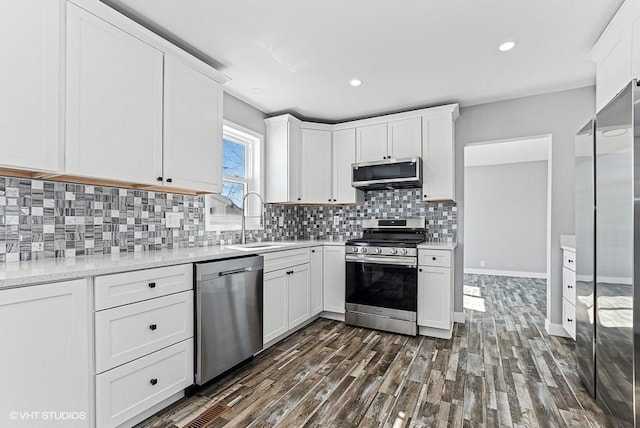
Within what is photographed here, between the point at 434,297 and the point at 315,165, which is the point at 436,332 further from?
the point at 315,165

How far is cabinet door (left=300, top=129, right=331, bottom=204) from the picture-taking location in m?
3.85

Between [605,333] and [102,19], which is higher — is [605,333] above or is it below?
below

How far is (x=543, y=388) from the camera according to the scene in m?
2.13

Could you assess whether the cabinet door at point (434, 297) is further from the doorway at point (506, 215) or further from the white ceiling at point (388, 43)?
the doorway at point (506, 215)

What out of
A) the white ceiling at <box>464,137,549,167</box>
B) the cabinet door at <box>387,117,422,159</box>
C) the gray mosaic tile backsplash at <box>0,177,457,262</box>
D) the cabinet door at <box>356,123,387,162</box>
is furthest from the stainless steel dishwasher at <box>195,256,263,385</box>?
the white ceiling at <box>464,137,549,167</box>

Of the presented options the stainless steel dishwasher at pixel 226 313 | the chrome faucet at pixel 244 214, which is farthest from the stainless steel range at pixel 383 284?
the stainless steel dishwasher at pixel 226 313

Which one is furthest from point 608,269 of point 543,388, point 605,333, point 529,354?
point 529,354

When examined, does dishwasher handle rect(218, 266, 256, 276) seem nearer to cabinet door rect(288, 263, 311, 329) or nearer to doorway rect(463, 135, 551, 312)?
cabinet door rect(288, 263, 311, 329)

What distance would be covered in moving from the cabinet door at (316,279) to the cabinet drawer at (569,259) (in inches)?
95.5

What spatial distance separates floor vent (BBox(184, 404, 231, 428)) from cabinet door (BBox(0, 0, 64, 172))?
1.58 meters

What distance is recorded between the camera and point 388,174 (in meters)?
3.45

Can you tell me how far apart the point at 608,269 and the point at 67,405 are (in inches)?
112

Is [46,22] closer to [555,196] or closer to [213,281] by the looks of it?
[213,281]

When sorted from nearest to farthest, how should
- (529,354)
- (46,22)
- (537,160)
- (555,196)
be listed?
(46,22), (529,354), (555,196), (537,160)
